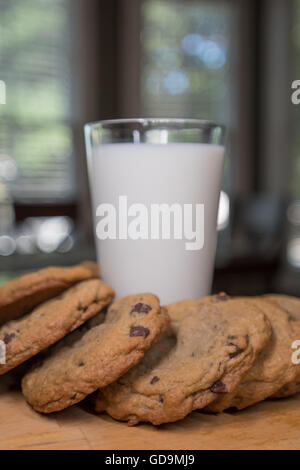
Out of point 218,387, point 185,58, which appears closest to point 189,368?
point 218,387

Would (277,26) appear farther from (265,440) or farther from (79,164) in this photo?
(265,440)

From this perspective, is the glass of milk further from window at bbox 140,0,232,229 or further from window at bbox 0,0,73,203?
window at bbox 140,0,232,229

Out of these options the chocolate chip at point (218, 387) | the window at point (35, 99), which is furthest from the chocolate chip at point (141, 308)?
the window at point (35, 99)

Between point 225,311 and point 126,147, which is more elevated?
point 126,147

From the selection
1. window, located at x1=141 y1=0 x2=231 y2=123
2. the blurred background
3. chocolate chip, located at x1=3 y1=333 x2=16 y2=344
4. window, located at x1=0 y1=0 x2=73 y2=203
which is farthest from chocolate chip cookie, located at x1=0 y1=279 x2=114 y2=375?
window, located at x1=141 y1=0 x2=231 y2=123

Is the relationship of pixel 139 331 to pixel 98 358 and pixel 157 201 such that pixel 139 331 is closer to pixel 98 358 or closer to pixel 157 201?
pixel 98 358

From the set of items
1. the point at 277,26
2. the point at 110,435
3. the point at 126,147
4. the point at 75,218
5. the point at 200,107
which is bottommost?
the point at 75,218

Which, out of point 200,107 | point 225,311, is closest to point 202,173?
point 225,311
